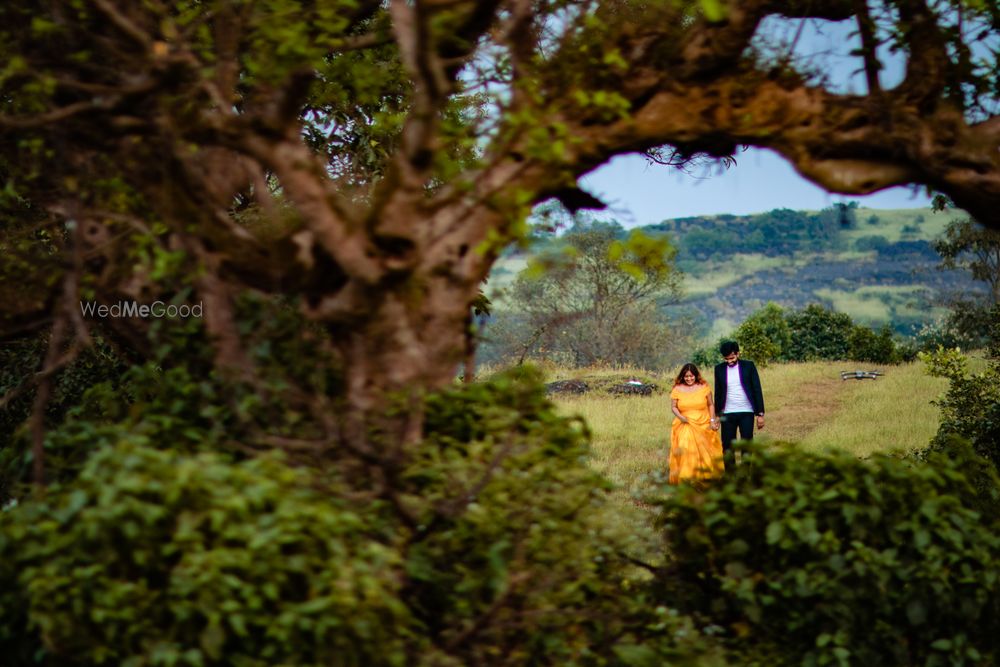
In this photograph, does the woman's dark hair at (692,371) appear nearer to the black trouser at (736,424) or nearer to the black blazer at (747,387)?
the black blazer at (747,387)

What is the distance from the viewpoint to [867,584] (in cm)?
562

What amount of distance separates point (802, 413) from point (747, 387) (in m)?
13.7

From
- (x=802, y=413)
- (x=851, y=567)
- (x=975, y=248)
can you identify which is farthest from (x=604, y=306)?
(x=851, y=567)

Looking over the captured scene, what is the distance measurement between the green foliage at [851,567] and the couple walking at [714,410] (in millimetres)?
6539

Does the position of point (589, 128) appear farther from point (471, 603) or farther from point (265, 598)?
point (265, 598)

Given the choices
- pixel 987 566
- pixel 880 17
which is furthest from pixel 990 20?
pixel 987 566

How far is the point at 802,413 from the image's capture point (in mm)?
25609

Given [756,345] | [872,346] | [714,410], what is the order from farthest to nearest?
[872,346] → [756,345] → [714,410]

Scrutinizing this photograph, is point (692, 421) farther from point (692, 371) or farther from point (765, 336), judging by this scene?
point (765, 336)

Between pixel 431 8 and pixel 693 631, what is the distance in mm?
3844

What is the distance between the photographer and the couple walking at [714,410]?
1284 centimetres

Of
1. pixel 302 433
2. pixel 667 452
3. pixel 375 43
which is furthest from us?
pixel 667 452

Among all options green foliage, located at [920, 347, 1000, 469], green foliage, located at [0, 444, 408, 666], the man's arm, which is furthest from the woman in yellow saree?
green foliage, located at [0, 444, 408, 666]

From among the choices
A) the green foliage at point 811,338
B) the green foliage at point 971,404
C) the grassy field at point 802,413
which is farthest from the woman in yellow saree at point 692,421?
the green foliage at point 811,338
